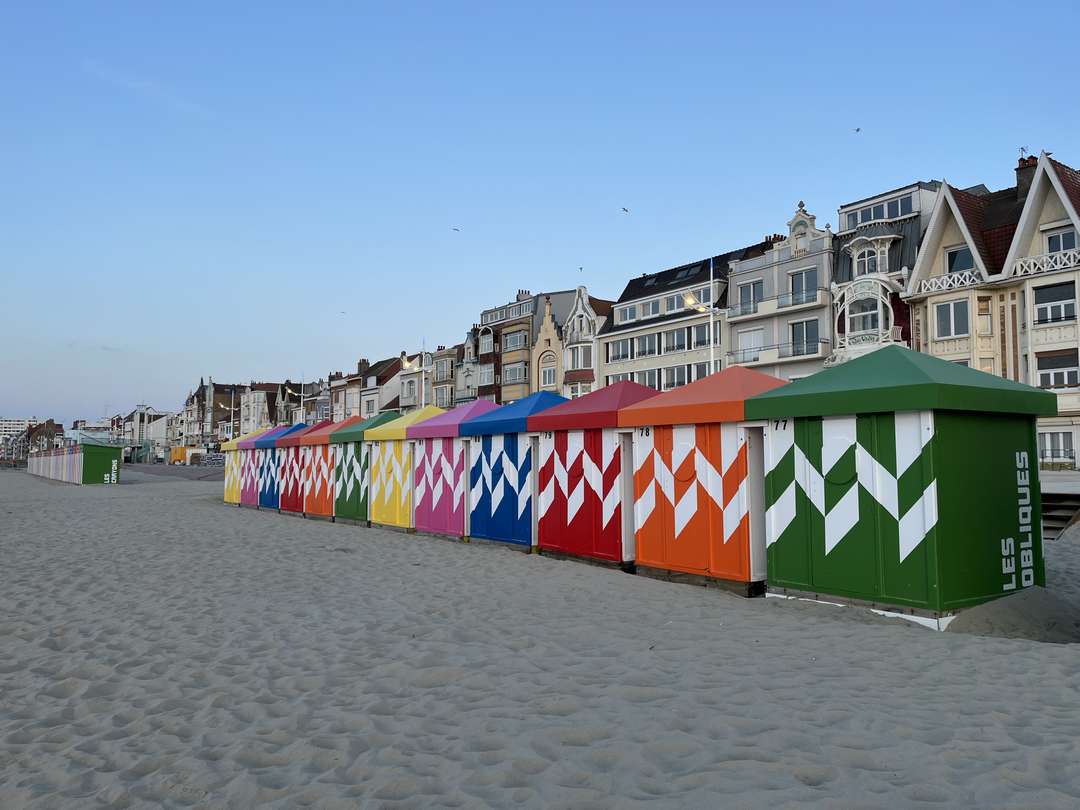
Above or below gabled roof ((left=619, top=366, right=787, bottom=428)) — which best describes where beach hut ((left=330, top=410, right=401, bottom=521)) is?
below

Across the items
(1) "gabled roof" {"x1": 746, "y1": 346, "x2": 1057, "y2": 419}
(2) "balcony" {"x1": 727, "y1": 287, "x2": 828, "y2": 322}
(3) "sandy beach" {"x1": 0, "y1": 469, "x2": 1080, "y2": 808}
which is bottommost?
(3) "sandy beach" {"x1": 0, "y1": 469, "x2": 1080, "y2": 808}

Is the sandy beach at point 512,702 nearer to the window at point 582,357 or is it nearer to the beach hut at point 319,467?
the beach hut at point 319,467

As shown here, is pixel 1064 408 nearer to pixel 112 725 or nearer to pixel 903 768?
pixel 903 768

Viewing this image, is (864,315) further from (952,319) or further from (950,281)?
(950,281)

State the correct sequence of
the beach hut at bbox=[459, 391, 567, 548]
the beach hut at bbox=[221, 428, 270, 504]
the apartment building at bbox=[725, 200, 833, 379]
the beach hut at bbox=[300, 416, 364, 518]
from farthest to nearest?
1. the apartment building at bbox=[725, 200, 833, 379]
2. the beach hut at bbox=[221, 428, 270, 504]
3. the beach hut at bbox=[300, 416, 364, 518]
4. the beach hut at bbox=[459, 391, 567, 548]

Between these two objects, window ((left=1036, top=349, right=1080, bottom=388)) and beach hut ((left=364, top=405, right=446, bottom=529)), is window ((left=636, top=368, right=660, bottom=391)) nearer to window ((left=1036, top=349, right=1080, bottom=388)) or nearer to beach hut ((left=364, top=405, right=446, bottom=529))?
window ((left=1036, top=349, right=1080, bottom=388))

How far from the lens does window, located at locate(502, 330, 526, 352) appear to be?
56.0 m

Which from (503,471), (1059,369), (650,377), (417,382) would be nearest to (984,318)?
(1059,369)

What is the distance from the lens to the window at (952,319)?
101 ft

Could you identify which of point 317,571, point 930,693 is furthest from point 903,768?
point 317,571

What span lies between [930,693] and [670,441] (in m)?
5.22

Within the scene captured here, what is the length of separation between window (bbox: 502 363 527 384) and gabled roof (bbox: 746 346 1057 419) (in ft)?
154

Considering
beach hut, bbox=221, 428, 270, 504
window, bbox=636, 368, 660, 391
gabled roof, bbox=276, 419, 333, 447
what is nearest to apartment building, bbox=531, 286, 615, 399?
window, bbox=636, 368, 660, 391

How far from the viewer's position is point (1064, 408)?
2766 centimetres
